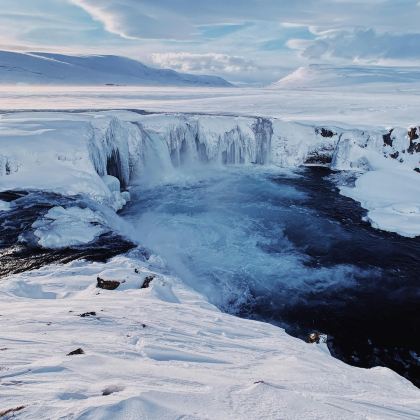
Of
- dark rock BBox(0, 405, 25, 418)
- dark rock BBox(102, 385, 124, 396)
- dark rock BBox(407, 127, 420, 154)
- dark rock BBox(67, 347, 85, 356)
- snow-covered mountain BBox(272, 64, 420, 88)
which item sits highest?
snow-covered mountain BBox(272, 64, 420, 88)

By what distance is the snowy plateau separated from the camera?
392cm

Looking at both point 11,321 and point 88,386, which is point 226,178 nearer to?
point 11,321

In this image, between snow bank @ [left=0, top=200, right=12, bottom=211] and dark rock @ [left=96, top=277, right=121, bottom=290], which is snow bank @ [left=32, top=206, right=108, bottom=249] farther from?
dark rock @ [left=96, top=277, right=121, bottom=290]

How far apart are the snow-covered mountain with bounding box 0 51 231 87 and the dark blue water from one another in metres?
76.4

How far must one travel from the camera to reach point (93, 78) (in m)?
101

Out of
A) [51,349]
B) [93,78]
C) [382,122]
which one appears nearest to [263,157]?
[382,122]

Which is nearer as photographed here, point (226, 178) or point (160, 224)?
point (160, 224)

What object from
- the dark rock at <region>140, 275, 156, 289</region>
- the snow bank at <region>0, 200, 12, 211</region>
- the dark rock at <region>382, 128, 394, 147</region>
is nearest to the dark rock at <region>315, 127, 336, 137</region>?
the dark rock at <region>382, 128, 394, 147</region>

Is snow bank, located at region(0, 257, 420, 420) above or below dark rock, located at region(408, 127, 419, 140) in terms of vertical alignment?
below

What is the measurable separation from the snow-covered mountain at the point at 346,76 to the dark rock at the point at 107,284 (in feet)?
255

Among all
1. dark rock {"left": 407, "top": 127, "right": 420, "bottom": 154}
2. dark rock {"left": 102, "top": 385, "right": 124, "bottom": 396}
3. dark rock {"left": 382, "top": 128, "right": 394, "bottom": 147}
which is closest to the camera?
dark rock {"left": 102, "top": 385, "right": 124, "bottom": 396}

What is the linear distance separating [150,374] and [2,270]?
21.1ft

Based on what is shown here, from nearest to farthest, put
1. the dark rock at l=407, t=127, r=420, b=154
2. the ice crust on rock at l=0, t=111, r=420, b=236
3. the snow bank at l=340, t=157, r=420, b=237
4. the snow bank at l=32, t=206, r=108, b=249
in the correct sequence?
1. the snow bank at l=32, t=206, r=108, b=249
2. the ice crust on rock at l=0, t=111, r=420, b=236
3. the snow bank at l=340, t=157, r=420, b=237
4. the dark rock at l=407, t=127, r=420, b=154

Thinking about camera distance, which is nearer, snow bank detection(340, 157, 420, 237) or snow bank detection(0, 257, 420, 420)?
snow bank detection(0, 257, 420, 420)
